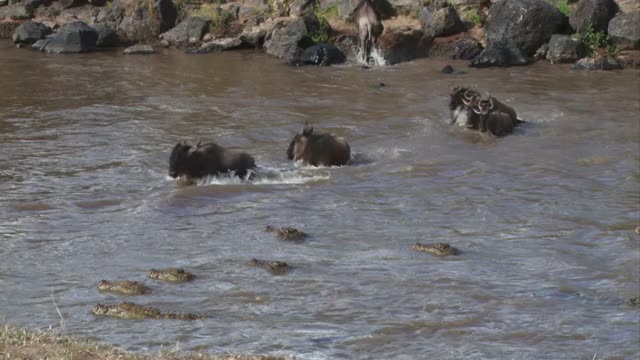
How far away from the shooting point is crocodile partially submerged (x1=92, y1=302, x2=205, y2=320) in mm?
8016

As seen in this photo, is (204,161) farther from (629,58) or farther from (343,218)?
(629,58)

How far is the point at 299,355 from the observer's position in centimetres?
730

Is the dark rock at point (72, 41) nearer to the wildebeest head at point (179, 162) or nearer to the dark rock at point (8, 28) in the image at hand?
the dark rock at point (8, 28)

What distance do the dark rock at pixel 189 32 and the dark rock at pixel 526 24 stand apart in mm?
7074

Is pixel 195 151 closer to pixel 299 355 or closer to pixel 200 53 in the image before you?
pixel 299 355

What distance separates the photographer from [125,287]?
8805 millimetres

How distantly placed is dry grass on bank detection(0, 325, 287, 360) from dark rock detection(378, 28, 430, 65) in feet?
57.5

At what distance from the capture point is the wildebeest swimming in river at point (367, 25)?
23.3m

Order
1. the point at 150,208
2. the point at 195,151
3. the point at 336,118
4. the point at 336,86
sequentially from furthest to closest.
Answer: the point at 336,86 → the point at 336,118 → the point at 195,151 → the point at 150,208

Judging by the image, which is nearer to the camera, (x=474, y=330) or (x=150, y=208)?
(x=474, y=330)

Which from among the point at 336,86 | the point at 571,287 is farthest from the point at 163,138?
the point at 571,287

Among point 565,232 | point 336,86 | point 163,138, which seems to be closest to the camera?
point 565,232

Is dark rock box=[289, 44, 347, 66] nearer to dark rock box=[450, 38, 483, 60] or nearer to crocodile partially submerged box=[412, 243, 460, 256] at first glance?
dark rock box=[450, 38, 483, 60]

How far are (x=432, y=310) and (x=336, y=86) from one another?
12.4 meters
